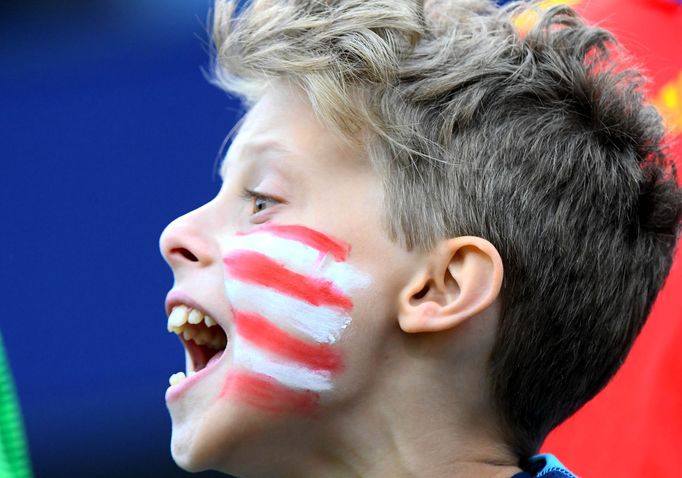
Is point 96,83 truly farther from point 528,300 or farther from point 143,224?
point 528,300

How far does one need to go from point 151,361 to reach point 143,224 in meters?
0.52

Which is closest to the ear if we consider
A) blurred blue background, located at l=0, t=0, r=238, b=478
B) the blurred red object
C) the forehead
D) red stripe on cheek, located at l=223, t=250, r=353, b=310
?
red stripe on cheek, located at l=223, t=250, r=353, b=310

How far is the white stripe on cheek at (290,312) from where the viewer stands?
161cm

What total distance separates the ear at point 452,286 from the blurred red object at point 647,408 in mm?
744

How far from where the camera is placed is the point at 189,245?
1728 mm

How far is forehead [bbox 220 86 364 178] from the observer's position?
5.61 feet

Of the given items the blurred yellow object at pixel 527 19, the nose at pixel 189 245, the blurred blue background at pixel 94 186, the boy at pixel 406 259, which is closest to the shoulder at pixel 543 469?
the boy at pixel 406 259

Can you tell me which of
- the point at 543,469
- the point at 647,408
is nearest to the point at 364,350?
the point at 543,469

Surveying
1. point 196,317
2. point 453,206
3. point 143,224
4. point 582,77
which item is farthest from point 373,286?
point 143,224

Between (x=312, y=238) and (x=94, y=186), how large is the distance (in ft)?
6.70

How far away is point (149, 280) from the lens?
3.56 metres

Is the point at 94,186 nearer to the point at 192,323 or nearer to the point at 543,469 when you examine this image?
the point at 192,323

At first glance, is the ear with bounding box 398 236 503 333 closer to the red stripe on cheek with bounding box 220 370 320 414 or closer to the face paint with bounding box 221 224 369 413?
the face paint with bounding box 221 224 369 413

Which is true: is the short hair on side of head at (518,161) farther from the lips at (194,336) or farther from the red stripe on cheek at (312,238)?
the lips at (194,336)
